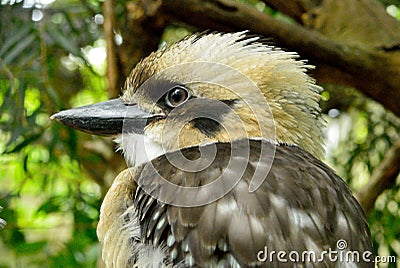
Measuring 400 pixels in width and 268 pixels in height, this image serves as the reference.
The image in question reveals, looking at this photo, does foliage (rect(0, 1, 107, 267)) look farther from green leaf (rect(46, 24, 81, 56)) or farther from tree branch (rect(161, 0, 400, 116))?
tree branch (rect(161, 0, 400, 116))

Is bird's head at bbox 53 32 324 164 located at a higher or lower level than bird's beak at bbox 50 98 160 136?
higher

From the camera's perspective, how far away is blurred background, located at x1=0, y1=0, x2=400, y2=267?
7.48 ft

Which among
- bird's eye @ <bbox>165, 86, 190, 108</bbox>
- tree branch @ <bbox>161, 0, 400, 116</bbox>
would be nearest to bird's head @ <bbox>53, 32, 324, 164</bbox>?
bird's eye @ <bbox>165, 86, 190, 108</bbox>

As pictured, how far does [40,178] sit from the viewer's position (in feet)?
9.41

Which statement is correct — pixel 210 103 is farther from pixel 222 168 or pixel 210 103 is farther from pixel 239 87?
pixel 222 168

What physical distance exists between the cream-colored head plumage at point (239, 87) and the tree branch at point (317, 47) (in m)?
0.59

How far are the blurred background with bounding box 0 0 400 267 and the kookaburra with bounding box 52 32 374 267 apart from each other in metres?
0.62

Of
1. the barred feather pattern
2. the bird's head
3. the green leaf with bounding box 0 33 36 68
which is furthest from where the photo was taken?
the green leaf with bounding box 0 33 36 68

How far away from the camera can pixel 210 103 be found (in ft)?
5.21

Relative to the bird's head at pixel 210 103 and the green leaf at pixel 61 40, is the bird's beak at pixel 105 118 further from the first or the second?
the green leaf at pixel 61 40

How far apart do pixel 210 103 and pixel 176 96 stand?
87mm

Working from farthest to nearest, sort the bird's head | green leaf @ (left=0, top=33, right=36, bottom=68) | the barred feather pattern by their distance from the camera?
green leaf @ (left=0, top=33, right=36, bottom=68)
the bird's head
the barred feather pattern

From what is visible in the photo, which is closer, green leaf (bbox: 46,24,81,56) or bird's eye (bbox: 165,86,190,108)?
bird's eye (bbox: 165,86,190,108)

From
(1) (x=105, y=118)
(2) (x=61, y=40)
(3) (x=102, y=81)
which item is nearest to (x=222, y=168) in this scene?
(1) (x=105, y=118)
